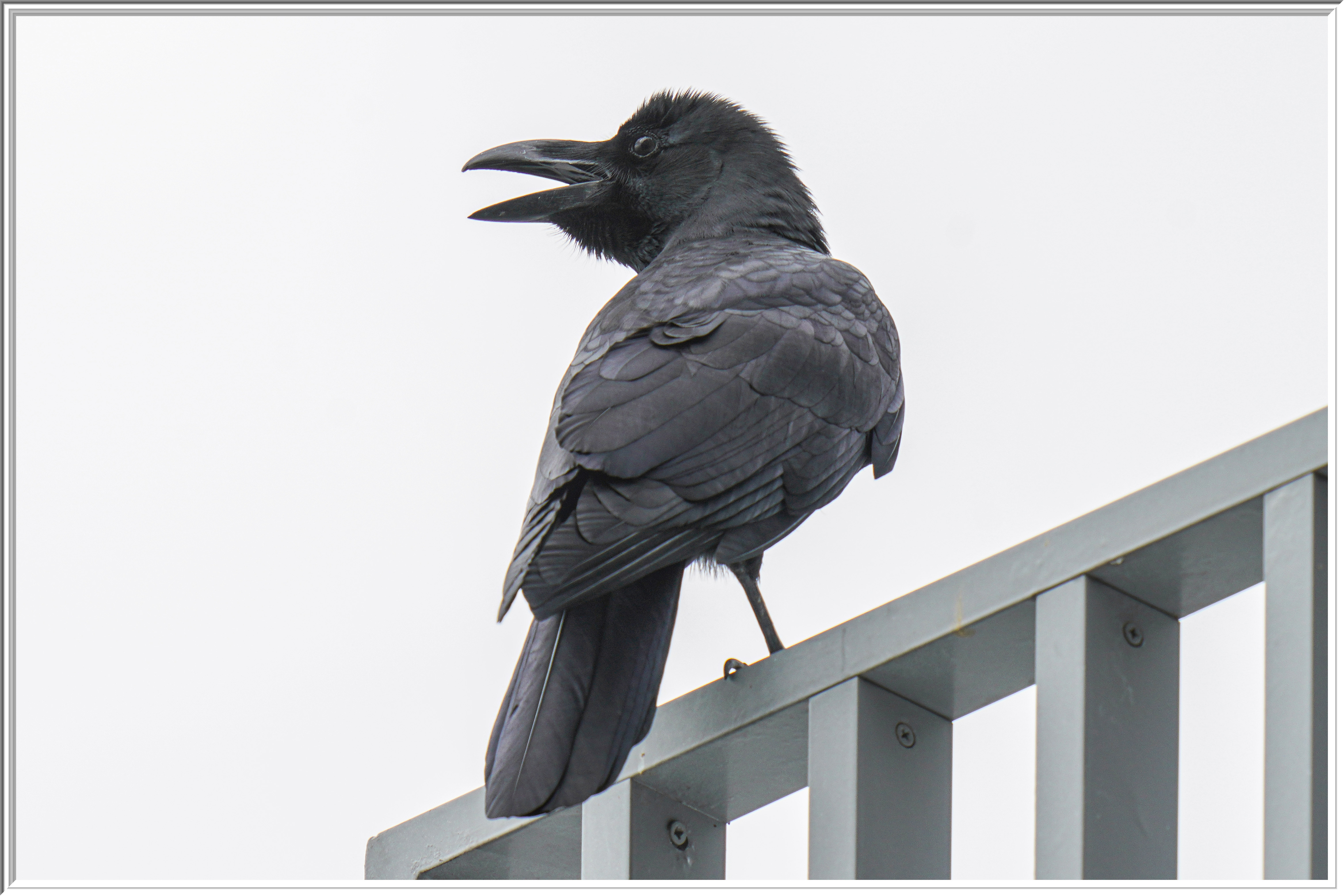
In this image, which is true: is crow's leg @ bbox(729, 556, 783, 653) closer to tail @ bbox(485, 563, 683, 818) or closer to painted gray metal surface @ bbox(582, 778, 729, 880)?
tail @ bbox(485, 563, 683, 818)

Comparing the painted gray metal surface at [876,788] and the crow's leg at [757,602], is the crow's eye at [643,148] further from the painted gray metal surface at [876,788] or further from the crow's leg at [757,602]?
the painted gray metal surface at [876,788]

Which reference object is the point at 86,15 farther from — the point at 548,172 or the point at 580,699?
the point at 580,699

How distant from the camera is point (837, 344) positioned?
3.50 m

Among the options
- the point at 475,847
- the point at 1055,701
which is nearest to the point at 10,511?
the point at 475,847

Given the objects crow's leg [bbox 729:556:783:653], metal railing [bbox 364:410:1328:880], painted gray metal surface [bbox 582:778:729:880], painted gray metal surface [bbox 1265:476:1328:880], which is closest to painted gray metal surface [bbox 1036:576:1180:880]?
metal railing [bbox 364:410:1328:880]

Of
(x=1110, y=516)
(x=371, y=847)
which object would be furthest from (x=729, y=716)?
(x=371, y=847)

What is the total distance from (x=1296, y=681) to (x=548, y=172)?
365 centimetres

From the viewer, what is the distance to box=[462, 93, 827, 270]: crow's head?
476 cm

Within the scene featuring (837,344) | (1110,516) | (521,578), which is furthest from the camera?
(837,344)

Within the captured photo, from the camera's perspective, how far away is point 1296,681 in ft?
5.40

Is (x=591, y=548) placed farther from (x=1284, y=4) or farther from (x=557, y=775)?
(x=1284, y=4)

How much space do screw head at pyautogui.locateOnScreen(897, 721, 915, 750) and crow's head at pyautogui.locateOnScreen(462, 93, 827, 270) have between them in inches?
111

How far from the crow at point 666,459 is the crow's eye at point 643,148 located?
1.22ft

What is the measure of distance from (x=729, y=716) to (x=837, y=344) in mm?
1460
